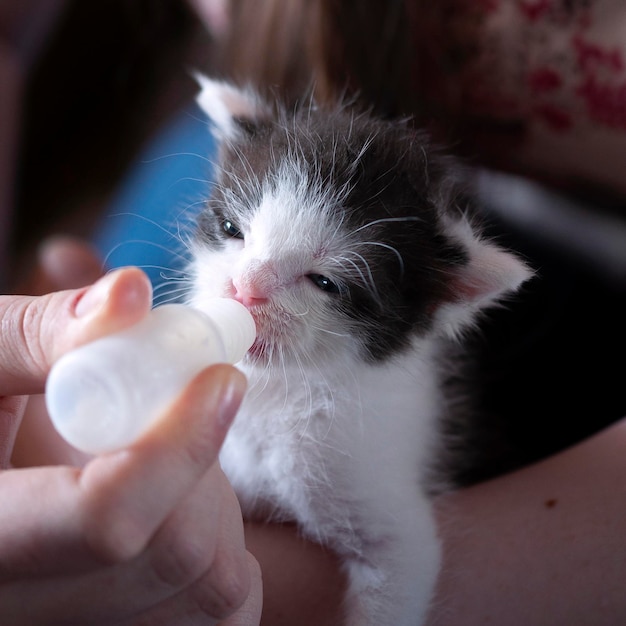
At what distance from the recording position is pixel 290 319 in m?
0.83

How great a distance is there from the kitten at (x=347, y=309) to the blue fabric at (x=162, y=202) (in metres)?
0.15

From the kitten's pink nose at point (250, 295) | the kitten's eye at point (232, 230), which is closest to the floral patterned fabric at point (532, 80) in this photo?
the kitten's eye at point (232, 230)

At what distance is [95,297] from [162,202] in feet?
2.77

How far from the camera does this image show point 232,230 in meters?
0.93

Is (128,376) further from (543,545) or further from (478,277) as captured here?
(543,545)

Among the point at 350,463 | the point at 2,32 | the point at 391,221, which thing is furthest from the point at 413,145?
the point at 2,32

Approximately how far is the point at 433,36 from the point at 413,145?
0.83 meters

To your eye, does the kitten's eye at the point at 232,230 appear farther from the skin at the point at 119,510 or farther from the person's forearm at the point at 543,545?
the person's forearm at the point at 543,545

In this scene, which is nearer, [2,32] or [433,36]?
[433,36]

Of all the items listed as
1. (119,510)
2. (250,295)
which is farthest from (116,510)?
(250,295)

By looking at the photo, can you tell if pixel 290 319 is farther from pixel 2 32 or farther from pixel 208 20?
pixel 2 32

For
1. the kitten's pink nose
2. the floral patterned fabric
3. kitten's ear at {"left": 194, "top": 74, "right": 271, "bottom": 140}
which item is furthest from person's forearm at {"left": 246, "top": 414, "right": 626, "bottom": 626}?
the floral patterned fabric

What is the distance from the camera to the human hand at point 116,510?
0.57m

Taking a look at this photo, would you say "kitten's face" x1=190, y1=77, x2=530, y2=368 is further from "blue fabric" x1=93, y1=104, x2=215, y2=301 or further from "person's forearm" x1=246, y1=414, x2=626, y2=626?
"person's forearm" x1=246, y1=414, x2=626, y2=626
